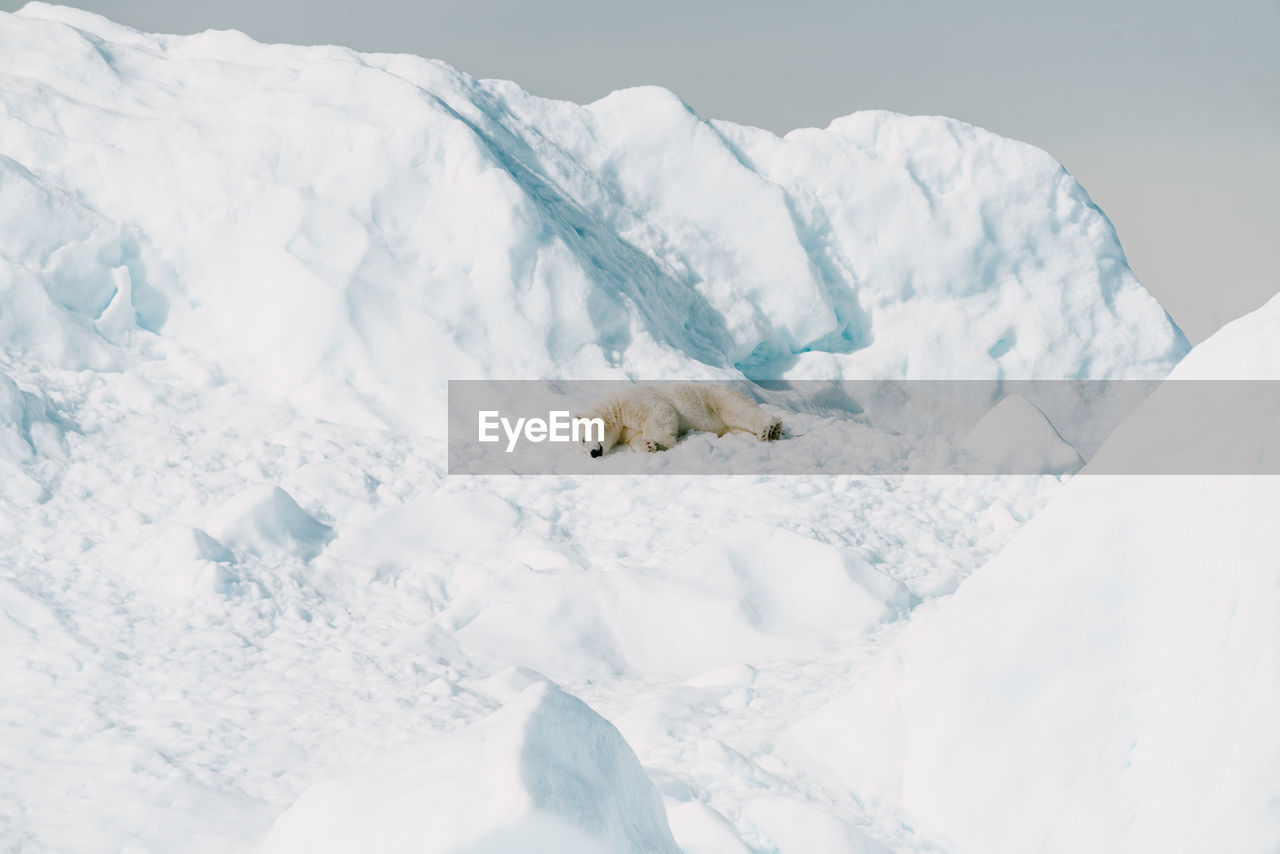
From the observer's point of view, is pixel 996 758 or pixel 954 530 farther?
pixel 954 530

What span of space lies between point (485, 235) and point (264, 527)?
3.85 metres

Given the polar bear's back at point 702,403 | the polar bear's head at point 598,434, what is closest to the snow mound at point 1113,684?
the polar bear's head at point 598,434

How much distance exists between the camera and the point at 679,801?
10.4 ft

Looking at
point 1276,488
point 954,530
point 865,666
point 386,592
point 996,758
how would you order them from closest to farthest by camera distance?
point 1276,488 → point 996,758 → point 865,666 → point 386,592 → point 954,530

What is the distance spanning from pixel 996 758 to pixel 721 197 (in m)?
9.23

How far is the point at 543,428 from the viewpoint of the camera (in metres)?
7.48

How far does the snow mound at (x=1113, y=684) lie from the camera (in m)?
2.80

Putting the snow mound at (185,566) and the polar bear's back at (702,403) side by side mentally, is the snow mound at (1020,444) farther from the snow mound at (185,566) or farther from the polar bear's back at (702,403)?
the snow mound at (185,566)

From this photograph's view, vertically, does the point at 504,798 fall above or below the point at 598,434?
above

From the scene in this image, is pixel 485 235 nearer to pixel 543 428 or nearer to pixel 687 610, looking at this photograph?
pixel 543 428

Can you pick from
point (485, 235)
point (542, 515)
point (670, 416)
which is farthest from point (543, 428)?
point (485, 235)

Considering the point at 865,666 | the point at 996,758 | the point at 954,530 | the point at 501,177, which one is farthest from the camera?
the point at 501,177

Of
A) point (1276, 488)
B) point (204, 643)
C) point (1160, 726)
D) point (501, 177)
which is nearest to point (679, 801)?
point (1160, 726)

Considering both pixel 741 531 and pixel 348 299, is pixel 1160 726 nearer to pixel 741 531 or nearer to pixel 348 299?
pixel 741 531
